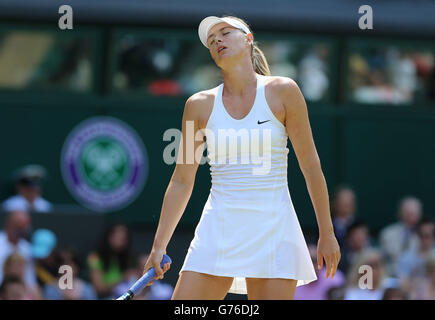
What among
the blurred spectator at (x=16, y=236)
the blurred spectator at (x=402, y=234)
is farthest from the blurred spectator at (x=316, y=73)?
the blurred spectator at (x=16, y=236)

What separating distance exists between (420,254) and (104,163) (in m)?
3.09

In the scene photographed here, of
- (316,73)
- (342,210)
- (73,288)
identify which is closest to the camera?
(73,288)

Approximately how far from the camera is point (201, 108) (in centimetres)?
412

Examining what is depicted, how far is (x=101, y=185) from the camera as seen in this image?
895 cm

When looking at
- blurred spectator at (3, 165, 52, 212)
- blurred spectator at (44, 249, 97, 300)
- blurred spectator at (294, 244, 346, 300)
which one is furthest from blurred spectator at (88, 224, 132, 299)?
blurred spectator at (294, 244, 346, 300)

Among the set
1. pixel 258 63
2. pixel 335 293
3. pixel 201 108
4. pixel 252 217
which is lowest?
pixel 335 293

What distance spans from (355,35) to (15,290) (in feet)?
15.0

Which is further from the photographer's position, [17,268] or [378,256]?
[378,256]

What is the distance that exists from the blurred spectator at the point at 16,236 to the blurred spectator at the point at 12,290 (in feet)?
4.31

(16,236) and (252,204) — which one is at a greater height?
(252,204)

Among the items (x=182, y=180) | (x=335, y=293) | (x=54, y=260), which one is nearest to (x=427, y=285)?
(x=335, y=293)

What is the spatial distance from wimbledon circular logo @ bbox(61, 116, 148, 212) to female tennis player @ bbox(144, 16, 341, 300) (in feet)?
16.0

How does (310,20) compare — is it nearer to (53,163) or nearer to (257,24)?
(257,24)

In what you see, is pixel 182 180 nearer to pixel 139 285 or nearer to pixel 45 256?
pixel 139 285
